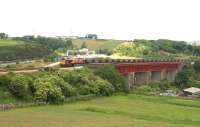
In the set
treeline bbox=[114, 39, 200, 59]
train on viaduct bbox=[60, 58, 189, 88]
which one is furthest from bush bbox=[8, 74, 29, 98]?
treeline bbox=[114, 39, 200, 59]

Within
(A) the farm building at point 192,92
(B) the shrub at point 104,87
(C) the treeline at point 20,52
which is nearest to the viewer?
(B) the shrub at point 104,87

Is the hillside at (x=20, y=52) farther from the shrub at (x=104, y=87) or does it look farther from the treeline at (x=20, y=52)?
the shrub at (x=104, y=87)

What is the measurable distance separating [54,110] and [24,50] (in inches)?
3032

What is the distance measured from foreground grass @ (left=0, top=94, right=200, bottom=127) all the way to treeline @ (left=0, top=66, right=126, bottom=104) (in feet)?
7.37

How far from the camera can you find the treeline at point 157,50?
15188 cm

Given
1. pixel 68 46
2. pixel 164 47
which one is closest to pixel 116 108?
pixel 164 47

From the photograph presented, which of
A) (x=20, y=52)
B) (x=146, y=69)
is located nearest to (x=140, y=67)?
(x=146, y=69)

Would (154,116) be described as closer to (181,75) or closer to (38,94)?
(38,94)

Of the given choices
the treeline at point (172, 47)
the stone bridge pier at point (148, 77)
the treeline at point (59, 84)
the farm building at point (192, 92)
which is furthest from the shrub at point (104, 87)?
the treeline at point (172, 47)

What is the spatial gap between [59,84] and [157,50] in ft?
343

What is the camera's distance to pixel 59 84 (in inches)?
2437

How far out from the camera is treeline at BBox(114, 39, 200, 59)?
498 feet

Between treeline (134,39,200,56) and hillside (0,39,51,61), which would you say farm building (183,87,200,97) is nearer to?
hillside (0,39,51,61)

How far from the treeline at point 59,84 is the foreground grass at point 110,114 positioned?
88.4 inches
